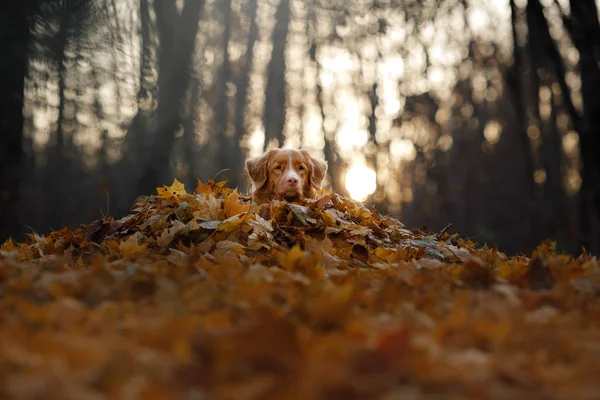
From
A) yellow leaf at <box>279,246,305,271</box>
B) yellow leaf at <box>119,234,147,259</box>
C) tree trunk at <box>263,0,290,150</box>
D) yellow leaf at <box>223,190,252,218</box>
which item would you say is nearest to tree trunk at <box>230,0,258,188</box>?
tree trunk at <box>263,0,290,150</box>

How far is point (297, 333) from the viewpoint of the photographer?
144 centimetres

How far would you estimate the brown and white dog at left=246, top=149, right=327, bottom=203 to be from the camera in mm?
5668

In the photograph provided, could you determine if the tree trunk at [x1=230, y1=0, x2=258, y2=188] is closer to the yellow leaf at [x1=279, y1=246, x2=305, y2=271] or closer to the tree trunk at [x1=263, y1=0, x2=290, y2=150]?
the tree trunk at [x1=263, y1=0, x2=290, y2=150]

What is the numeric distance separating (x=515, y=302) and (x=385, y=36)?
24.1m

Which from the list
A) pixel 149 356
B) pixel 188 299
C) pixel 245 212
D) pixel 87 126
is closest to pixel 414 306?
pixel 188 299

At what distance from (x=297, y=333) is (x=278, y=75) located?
24.5m

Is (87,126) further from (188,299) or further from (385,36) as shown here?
(188,299)

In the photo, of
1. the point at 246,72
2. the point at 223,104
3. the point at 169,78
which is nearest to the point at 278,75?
the point at 246,72

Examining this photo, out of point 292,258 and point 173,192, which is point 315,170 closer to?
point 173,192

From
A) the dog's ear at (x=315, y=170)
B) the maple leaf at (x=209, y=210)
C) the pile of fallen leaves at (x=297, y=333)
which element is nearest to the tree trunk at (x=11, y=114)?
the maple leaf at (x=209, y=210)

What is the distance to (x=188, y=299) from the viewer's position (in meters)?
2.09

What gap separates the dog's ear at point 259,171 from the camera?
6.00m

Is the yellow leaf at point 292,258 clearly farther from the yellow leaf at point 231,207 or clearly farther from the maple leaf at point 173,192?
the maple leaf at point 173,192

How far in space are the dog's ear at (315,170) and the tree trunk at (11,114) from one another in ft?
16.1
